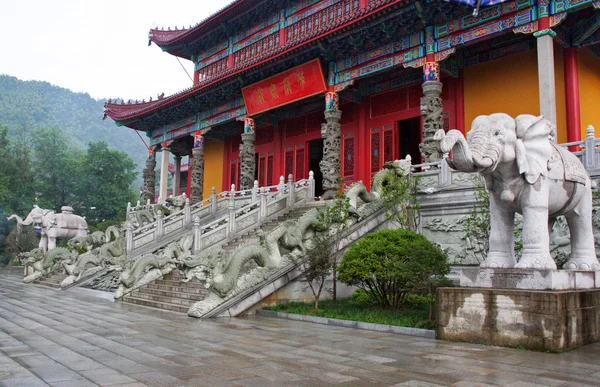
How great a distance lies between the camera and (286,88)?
15172 millimetres

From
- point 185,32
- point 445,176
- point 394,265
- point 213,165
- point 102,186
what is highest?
point 185,32

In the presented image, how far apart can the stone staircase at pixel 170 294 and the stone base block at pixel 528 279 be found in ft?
15.9

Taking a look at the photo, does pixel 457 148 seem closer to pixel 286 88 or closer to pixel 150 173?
pixel 286 88

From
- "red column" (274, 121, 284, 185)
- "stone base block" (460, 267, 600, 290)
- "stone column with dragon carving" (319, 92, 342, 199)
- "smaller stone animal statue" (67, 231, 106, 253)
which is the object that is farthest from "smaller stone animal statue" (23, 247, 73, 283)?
"stone base block" (460, 267, 600, 290)

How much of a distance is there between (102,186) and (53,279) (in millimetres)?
19680

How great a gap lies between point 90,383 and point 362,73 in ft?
37.2

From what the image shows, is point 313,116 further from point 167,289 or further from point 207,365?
point 207,365

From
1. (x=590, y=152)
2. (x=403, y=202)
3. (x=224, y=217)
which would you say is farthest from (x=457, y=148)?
(x=224, y=217)

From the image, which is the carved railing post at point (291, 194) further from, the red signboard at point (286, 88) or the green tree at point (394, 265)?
the green tree at point (394, 265)

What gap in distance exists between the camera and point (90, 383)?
3.46 meters

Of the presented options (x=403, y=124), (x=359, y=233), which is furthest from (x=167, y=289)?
(x=403, y=124)

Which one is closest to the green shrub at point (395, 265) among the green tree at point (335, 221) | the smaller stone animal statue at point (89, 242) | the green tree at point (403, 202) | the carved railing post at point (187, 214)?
the green tree at point (335, 221)

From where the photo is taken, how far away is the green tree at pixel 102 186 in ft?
107

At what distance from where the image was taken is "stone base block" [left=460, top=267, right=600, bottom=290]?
490 cm
